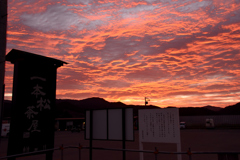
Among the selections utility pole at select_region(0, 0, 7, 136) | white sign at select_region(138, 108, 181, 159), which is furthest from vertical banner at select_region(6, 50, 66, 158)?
white sign at select_region(138, 108, 181, 159)

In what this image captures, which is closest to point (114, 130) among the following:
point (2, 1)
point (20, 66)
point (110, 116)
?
point (110, 116)

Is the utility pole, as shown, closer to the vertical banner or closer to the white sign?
the vertical banner

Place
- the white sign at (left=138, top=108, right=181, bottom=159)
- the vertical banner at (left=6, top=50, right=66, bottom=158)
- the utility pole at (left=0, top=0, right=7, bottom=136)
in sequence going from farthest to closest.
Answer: the white sign at (left=138, top=108, right=181, bottom=159) → the vertical banner at (left=6, top=50, right=66, bottom=158) → the utility pole at (left=0, top=0, right=7, bottom=136)

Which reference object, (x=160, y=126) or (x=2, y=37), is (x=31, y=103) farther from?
(x=160, y=126)

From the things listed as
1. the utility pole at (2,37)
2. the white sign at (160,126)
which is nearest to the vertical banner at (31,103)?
the utility pole at (2,37)

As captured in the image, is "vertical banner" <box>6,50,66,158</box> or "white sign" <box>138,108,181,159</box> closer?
"vertical banner" <box>6,50,66,158</box>

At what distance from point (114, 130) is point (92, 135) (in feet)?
4.80

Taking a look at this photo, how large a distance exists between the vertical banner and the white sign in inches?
181

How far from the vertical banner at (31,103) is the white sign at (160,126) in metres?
4.61

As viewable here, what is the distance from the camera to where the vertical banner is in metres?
8.02

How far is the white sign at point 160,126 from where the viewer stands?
33.1 ft

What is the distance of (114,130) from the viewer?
10672mm

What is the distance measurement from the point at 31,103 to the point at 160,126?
20.0 ft

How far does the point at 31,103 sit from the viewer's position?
8.55 m
